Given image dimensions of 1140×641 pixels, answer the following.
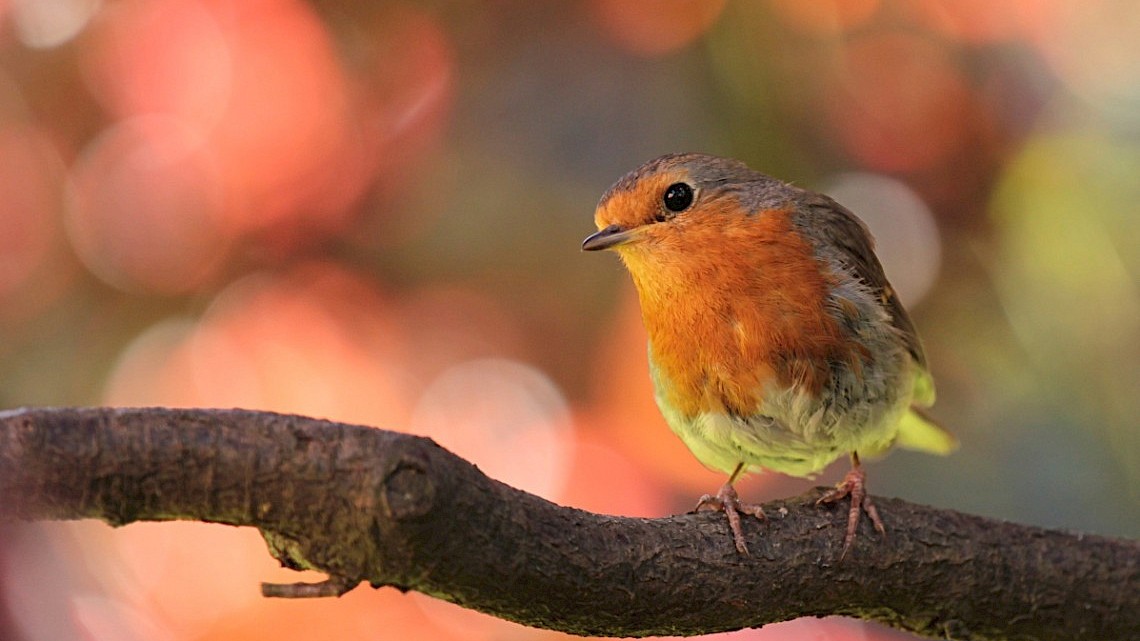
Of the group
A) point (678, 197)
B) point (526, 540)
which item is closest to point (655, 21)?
point (678, 197)

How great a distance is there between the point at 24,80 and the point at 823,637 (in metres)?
1.98

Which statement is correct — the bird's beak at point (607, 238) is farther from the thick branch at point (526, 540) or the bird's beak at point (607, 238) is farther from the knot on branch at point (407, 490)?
the knot on branch at point (407, 490)

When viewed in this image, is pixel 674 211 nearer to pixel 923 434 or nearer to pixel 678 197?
pixel 678 197

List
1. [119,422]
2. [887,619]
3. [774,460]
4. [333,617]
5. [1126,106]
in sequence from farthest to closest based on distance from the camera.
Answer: [1126,106]
[333,617]
[774,460]
[887,619]
[119,422]

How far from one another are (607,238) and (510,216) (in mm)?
538

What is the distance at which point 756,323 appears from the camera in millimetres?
1762

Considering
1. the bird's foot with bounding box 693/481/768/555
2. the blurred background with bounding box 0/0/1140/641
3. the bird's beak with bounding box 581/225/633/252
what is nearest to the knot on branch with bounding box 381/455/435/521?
→ the bird's foot with bounding box 693/481/768/555

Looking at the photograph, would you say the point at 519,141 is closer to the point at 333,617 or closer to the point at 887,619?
the point at 333,617

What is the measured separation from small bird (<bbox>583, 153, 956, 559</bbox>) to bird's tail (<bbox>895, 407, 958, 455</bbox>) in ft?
0.76

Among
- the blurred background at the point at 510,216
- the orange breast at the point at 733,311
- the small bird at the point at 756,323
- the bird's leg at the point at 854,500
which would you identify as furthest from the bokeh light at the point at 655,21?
the bird's leg at the point at 854,500

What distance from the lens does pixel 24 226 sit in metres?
2.31

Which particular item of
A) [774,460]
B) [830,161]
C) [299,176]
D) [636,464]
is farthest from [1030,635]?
[299,176]

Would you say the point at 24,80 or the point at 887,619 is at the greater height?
the point at 24,80

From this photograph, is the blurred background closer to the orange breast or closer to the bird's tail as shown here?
the bird's tail
